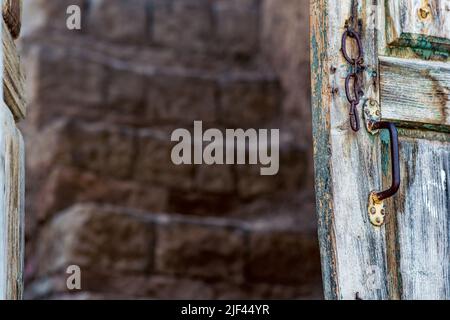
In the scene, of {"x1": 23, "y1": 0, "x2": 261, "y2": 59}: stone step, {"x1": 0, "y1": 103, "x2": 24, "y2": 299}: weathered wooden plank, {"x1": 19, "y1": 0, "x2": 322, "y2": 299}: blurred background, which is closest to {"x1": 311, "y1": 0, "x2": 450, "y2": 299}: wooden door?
{"x1": 0, "y1": 103, "x2": 24, "y2": 299}: weathered wooden plank

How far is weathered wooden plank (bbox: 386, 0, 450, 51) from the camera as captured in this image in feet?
7.70

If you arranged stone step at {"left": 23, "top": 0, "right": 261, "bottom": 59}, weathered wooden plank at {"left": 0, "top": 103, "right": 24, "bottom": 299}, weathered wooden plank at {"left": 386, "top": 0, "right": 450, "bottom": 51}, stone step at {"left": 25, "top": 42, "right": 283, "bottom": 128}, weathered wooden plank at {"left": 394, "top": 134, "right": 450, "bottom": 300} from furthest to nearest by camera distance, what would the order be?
1. stone step at {"left": 23, "top": 0, "right": 261, "bottom": 59}
2. stone step at {"left": 25, "top": 42, "right": 283, "bottom": 128}
3. weathered wooden plank at {"left": 386, "top": 0, "right": 450, "bottom": 51}
4. weathered wooden plank at {"left": 394, "top": 134, "right": 450, "bottom": 300}
5. weathered wooden plank at {"left": 0, "top": 103, "right": 24, "bottom": 299}

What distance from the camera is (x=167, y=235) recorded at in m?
4.77

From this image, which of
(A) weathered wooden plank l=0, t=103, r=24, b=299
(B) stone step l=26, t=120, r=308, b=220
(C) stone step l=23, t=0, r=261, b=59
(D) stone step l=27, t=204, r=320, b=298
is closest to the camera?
(A) weathered wooden plank l=0, t=103, r=24, b=299

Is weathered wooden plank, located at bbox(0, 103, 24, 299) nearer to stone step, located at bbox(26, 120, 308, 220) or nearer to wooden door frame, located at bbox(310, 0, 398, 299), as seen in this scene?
wooden door frame, located at bbox(310, 0, 398, 299)

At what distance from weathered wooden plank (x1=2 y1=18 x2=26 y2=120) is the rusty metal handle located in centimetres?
83

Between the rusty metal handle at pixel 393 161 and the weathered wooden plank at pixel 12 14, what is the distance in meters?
0.87

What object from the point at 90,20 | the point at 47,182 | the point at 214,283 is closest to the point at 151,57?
the point at 90,20

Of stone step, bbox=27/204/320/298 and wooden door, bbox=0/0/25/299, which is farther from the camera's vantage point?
stone step, bbox=27/204/320/298

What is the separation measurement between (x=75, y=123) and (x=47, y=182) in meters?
0.32

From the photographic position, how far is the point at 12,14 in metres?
2.36

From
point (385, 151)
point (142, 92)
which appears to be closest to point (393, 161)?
point (385, 151)

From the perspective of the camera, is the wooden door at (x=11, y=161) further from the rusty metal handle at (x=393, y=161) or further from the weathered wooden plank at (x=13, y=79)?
the rusty metal handle at (x=393, y=161)
